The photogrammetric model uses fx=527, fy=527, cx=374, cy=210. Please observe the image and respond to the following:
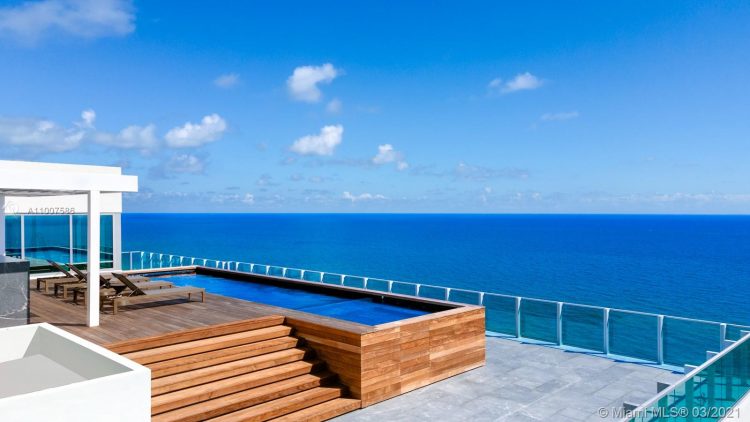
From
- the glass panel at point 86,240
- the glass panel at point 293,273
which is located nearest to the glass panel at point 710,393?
the glass panel at point 293,273

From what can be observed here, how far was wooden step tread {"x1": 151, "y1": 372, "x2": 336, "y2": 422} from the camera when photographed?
6.71m

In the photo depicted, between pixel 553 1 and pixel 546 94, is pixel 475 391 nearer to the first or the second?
pixel 553 1

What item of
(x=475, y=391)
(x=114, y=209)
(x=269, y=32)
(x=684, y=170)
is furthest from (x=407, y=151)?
(x=475, y=391)

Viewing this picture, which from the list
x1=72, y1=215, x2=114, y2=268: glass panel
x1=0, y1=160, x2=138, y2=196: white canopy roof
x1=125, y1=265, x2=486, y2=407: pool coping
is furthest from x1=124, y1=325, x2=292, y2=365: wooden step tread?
x1=72, y1=215, x2=114, y2=268: glass panel

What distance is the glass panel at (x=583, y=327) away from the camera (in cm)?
1095

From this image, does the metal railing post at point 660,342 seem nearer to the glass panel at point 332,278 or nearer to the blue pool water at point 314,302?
the blue pool water at point 314,302

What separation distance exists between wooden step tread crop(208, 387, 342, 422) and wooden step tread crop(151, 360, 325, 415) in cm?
37

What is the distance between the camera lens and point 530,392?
8.38 metres

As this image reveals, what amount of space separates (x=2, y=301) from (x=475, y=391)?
7256 millimetres

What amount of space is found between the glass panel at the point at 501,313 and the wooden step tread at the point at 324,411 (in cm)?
543

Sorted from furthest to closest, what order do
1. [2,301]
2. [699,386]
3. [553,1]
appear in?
1. [553,1]
2. [2,301]
3. [699,386]

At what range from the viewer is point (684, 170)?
285 feet

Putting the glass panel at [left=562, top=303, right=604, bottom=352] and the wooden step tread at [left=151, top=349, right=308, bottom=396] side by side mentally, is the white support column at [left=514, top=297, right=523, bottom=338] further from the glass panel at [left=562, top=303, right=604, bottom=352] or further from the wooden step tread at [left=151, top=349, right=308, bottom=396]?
the wooden step tread at [left=151, top=349, right=308, bottom=396]

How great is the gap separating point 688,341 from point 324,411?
7.21 metres
